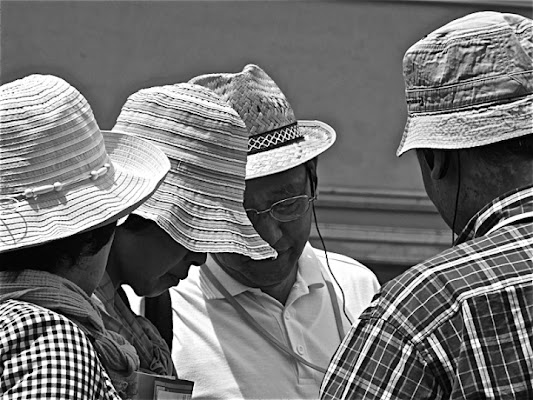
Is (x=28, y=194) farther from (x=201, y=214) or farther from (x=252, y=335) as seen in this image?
(x=252, y=335)

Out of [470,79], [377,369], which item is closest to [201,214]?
[470,79]

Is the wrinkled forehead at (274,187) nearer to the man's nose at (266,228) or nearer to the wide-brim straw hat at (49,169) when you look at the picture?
the man's nose at (266,228)

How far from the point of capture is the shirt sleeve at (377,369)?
1784 mm

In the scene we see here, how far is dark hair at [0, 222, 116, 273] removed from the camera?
1.85m

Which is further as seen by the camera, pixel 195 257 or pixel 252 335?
pixel 252 335

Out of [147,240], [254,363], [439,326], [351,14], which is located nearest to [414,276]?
[439,326]

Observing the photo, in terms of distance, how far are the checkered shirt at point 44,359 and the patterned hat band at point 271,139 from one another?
1.42 metres

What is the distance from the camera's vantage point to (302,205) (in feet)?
10.3

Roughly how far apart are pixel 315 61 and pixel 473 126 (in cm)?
396

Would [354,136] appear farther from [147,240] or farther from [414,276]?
[414,276]

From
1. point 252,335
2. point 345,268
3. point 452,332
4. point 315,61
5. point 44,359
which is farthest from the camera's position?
point 315,61

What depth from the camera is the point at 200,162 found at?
264 cm

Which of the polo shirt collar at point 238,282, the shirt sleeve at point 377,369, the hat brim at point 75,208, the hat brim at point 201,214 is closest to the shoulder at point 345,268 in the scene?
the polo shirt collar at point 238,282

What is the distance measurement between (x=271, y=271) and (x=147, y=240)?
0.71m
